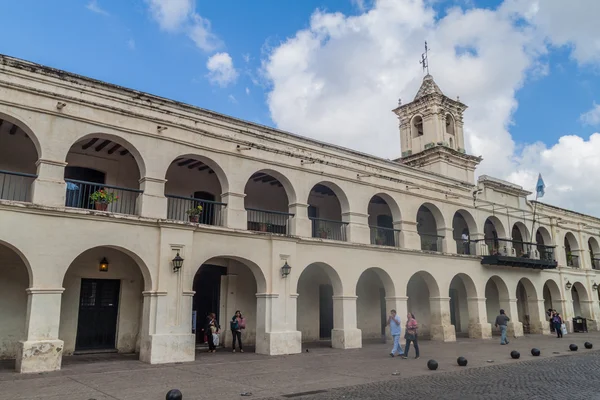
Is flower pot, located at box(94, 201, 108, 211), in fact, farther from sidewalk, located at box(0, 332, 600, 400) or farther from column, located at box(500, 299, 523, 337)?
column, located at box(500, 299, 523, 337)

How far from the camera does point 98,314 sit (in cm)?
1534

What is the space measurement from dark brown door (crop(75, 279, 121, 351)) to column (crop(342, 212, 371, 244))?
28.0 ft

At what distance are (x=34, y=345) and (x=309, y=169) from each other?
34.2 ft

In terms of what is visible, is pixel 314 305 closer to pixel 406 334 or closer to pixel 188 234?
pixel 406 334

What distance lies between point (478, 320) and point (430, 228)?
544 cm

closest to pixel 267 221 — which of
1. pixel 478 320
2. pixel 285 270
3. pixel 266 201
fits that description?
pixel 266 201

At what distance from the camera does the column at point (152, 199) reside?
13789 millimetres

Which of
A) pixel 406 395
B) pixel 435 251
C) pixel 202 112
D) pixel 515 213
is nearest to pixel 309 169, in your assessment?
pixel 202 112

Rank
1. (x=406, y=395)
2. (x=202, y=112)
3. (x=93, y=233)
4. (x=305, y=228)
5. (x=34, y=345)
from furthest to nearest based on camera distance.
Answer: (x=305, y=228), (x=202, y=112), (x=93, y=233), (x=34, y=345), (x=406, y=395)

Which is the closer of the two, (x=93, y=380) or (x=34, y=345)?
(x=93, y=380)

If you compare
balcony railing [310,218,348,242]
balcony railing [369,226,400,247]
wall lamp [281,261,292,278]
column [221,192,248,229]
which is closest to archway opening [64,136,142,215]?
column [221,192,248,229]

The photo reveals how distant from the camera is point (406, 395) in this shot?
906 centimetres

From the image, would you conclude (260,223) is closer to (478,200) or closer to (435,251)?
(435,251)

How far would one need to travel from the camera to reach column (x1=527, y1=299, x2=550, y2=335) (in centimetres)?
2583
